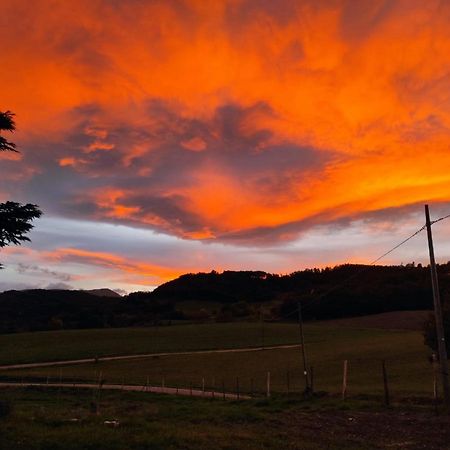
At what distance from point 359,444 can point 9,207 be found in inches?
532

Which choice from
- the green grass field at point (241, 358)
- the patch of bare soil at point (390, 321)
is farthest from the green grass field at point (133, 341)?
the patch of bare soil at point (390, 321)

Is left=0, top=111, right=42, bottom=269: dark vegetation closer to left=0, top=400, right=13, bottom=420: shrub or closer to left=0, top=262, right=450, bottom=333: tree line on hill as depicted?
left=0, top=400, right=13, bottom=420: shrub

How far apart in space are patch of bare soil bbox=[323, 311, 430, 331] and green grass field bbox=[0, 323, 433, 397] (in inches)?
305

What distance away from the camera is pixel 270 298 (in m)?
199

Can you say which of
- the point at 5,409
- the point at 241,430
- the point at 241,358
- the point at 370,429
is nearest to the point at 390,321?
the point at 241,358

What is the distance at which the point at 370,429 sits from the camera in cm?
1898

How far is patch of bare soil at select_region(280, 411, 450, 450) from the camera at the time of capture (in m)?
16.1

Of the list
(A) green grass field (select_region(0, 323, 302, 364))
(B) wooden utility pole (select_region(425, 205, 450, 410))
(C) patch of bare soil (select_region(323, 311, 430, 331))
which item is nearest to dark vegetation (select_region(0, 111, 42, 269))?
(B) wooden utility pole (select_region(425, 205, 450, 410))

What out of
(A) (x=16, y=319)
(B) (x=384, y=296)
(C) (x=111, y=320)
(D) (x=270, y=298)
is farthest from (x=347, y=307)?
(A) (x=16, y=319)

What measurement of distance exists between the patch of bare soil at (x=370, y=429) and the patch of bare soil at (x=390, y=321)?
309ft

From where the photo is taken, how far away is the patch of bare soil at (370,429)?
16.1 metres

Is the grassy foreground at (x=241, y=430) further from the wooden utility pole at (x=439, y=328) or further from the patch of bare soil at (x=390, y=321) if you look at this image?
the patch of bare soil at (x=390, y=321)

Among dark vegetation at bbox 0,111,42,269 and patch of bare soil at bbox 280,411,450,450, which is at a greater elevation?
dark vegetation at bbox 0,111,42,269

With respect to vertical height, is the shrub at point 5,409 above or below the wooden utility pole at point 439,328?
below
